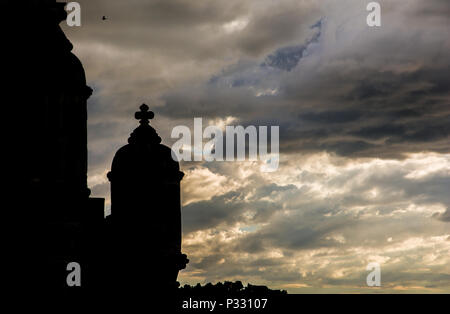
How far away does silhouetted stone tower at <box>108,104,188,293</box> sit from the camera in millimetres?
23734

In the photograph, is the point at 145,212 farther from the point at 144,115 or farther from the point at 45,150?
the point at 45,150

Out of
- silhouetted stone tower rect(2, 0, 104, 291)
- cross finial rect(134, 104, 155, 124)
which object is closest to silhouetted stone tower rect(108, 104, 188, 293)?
cross finial rect(134, 104, 155, 124)

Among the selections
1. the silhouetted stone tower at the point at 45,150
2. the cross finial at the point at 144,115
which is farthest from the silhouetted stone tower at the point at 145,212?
the silhouetted stone tower at the point at 45,150

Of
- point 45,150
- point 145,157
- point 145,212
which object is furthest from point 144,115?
point 45,150

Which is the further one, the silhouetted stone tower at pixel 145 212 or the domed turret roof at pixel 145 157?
the domed turret roof at pixel 145 157

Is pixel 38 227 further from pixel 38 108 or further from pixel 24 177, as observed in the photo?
pixel 38 108

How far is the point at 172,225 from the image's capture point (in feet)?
80.7

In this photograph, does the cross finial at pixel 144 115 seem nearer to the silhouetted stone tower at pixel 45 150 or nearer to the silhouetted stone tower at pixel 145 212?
the silhouetted stone tower at pixel 145 212

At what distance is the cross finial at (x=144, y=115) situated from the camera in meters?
25.1

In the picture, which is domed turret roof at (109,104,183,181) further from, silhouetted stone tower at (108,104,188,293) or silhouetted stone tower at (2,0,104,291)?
silhouetted stone tower at (2,0,104,291)

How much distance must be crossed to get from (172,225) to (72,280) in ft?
13.8

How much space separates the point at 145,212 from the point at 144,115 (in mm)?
3045

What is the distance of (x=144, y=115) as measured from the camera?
990 inches
